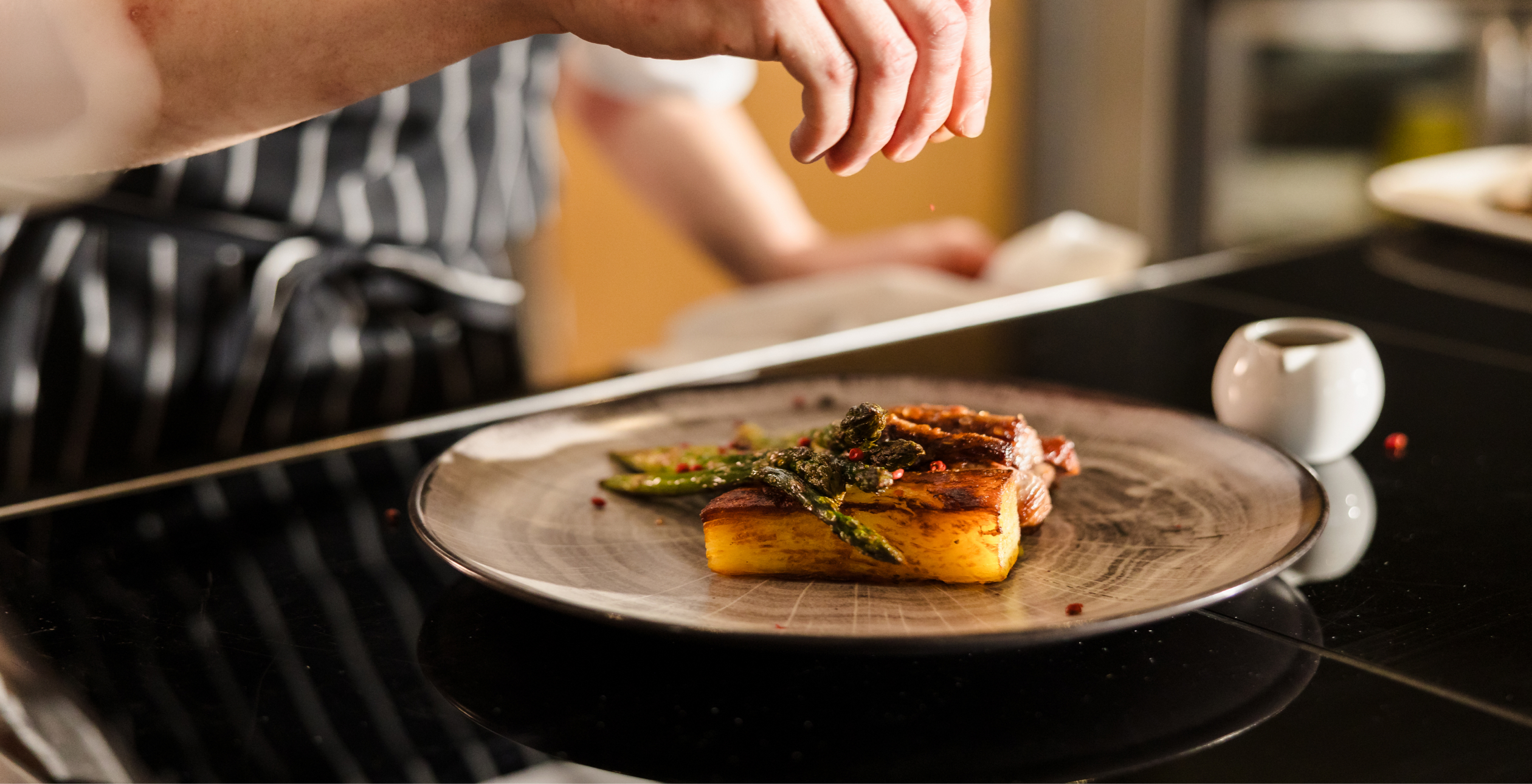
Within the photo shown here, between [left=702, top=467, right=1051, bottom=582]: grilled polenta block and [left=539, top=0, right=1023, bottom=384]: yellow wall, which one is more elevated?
[left=702, top=467, right=1051, bottom=582]: grilled polenta block

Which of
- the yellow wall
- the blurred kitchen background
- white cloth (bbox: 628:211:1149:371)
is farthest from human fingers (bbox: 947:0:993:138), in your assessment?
the yellow wall

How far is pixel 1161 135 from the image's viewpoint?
4.15m

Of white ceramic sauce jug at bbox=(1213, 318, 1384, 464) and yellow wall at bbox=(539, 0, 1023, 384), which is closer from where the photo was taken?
white ceramic sauce jug at bbox=(1213, 318, 1384, 464)

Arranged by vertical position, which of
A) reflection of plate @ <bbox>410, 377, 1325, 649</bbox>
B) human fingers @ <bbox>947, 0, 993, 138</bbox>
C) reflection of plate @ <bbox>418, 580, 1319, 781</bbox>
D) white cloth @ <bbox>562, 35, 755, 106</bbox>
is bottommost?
reflection of plate @ <bbox>418, 580, 1319, 781</bbox>

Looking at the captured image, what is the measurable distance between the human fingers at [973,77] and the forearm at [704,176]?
1304mm

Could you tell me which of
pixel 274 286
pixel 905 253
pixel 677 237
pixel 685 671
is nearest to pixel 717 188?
pixel 905 253

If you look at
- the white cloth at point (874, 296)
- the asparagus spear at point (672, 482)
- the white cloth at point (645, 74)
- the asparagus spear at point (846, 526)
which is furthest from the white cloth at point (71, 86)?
the white cloth at point (645, 74)

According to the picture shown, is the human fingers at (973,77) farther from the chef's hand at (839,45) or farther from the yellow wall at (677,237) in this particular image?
the yellow wall at (677,237)

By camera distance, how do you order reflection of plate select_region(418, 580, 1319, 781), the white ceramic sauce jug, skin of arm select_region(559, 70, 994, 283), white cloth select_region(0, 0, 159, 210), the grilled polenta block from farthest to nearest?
skin of arm select_region(559, 70, 994, 283), the white ceramic sauce jug, white cloth select_region(0, 0, 159, 210), the grilled polenta block, reflection of plate select_region(418, 580, 1319, 781)

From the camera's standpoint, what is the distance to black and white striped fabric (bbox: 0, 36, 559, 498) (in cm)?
149

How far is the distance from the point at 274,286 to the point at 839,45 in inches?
38.6

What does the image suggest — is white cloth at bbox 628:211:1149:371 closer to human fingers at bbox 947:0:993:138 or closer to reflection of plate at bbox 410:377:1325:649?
reflection of plate at bbox 410:377:1325:649

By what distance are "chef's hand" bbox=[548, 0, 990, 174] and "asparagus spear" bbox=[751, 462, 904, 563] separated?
22 cm

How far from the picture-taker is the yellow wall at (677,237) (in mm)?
4383
